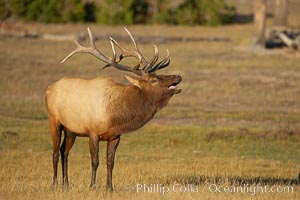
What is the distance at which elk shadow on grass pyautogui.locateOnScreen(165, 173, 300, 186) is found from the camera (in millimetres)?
14539

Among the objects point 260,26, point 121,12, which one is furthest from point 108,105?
point 121,12

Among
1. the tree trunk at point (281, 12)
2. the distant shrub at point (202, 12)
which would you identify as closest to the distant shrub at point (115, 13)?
the distant shrub at point (202, 12)

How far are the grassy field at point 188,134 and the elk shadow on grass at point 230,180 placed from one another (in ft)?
0.07

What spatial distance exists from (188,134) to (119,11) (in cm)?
4261

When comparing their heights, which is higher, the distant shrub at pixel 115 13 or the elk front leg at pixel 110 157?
the elk front leg at pixel 110 157

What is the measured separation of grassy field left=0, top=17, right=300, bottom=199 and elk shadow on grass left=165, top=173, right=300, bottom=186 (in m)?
0.02

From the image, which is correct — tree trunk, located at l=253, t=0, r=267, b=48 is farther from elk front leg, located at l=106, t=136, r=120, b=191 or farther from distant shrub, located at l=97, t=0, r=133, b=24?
elk front leg, located at l=106, t=136, r=120, b=191

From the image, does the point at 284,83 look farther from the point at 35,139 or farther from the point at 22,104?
the point at 35,139

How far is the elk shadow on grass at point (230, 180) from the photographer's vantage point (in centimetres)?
1454

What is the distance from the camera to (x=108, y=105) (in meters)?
13.5

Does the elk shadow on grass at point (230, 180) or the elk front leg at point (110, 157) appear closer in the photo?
the elk front leg at point (110, 157)

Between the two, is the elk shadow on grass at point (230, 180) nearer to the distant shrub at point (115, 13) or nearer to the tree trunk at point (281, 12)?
the tree trunk at point (281, 12)

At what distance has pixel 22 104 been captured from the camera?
27.1 m

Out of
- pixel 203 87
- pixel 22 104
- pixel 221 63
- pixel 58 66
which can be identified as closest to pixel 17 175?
pixel 22 104
